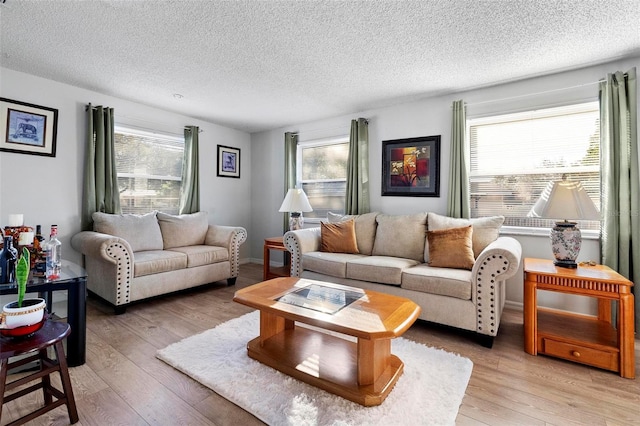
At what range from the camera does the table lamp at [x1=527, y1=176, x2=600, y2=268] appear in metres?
2.19

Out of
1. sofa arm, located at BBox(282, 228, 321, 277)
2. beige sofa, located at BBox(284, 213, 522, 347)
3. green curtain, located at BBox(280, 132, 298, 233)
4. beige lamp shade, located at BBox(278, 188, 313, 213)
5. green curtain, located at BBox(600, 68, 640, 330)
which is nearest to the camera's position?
beige sofa, located at BBox(284, 213, 522, 347)

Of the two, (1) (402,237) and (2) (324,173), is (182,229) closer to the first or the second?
(2) (324,173)

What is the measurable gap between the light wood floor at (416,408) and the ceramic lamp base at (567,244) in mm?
728

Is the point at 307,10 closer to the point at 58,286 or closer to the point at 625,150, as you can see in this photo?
the point at 58,286

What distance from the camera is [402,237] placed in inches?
134

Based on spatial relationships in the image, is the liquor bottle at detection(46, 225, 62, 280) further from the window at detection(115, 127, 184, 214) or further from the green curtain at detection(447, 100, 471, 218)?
the green curtain at detection(447, 100, 471, 218)

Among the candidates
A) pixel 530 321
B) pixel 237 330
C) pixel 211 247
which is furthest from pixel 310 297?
pixel 211 247

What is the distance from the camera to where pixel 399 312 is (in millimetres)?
1782

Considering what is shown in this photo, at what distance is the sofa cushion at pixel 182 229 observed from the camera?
3.90 meters

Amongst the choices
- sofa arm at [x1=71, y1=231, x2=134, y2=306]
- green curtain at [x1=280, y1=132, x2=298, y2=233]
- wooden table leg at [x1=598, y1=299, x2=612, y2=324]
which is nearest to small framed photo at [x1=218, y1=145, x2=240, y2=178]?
green curtain at [x1=280, y1=132, x2=298, y2=233]

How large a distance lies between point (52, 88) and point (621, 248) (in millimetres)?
5823

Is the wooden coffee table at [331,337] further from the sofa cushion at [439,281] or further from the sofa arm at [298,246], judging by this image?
the sofa arm at [298,246]

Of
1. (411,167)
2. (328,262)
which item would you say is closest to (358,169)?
(411,167)

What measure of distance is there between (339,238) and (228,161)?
2716mm
